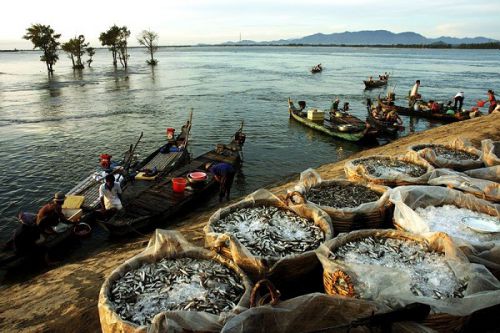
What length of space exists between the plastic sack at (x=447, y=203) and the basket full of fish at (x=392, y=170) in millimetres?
828

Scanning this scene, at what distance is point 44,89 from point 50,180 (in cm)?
3551

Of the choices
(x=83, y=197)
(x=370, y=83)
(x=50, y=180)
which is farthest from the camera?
(x=370, y=83)

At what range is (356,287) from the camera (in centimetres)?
396

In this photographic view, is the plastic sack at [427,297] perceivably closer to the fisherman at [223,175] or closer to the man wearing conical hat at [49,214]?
the man wearing conical hat at [49,214]

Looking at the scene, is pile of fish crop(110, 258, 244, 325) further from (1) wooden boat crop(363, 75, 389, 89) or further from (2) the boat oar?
(1) wooden boat crop(363, 75, 389, 89)

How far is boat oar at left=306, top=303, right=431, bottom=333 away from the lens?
10.6ft

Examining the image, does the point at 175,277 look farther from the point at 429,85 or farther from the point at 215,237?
the point at 429,85

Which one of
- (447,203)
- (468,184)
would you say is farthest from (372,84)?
(447,203)

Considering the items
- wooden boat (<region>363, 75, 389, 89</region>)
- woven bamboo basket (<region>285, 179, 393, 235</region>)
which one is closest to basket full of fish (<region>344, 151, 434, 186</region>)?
woven bamboo basket (<region>285, 179, 393, 235</region>)

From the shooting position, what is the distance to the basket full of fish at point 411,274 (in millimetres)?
3609

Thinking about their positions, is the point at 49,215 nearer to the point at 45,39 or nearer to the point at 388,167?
the point at 388,167

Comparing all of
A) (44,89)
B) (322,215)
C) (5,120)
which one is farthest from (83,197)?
(44,89)

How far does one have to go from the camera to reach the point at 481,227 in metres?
5.52

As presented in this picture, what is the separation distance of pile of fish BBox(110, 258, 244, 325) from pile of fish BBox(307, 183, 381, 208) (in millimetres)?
2689
